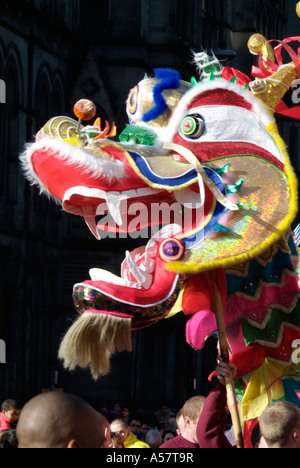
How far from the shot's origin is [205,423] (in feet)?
19.1

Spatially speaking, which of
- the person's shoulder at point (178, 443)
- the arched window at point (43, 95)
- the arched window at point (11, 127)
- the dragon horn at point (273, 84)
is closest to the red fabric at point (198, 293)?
the person's shoulder at point (178, 443)

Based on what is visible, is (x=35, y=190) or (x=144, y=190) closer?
(x=144, y=190)

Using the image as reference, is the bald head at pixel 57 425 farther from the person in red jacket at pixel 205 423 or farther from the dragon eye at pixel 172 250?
the dragon eye at pixel 172 250

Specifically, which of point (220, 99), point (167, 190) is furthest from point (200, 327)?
point (220, 99)

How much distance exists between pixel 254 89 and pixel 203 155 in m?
0.65

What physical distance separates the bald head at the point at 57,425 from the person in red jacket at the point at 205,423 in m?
1.48

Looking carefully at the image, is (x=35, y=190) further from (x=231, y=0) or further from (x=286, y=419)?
(x=286, y=419)

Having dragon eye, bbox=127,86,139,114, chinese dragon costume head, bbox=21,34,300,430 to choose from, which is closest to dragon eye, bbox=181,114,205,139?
chinese dragon costume head, bbox=21,34,300,430

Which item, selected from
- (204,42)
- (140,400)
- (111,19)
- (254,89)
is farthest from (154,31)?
(254,89)

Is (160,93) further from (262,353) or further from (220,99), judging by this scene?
(262,353)

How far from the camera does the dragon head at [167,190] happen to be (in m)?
6.59

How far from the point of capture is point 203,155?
7.05 meters

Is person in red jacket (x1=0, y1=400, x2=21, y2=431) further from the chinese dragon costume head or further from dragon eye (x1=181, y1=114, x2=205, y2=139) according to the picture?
dragon eye (x1=181, y1=114, x2=205, y2=139)

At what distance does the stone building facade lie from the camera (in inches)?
792
